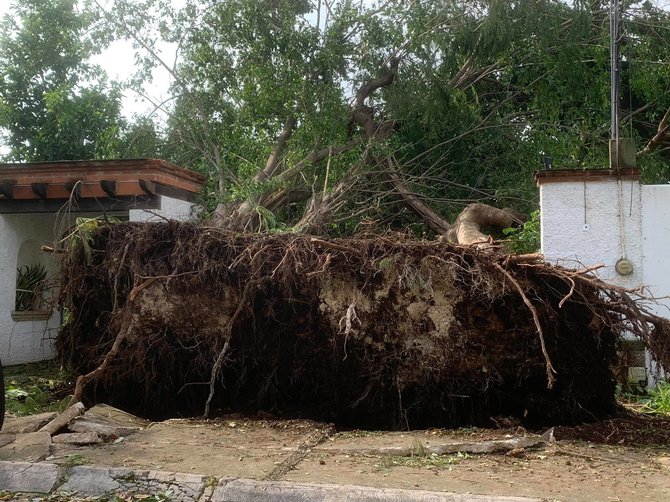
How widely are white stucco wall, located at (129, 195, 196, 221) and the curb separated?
5423 millimetres

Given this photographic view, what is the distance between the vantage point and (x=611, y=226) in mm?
8531

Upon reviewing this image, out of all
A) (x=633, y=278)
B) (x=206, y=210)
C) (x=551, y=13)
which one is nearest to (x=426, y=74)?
(x=551, y=13)

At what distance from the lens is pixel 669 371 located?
6.96 m

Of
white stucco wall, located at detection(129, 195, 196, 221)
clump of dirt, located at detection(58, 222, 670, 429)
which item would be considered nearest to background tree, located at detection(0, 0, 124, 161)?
white stucco wall, located at detection(129, 195, 196, 221)

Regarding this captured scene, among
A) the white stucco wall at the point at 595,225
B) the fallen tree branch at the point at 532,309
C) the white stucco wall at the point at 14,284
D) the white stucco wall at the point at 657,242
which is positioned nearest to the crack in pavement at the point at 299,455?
the fallen tree branch at the point at 532,309

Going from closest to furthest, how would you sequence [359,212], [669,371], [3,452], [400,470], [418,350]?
1. [400,470]
2. [3,452]
3. [669,371]
4. [418,350]
5. [359,212]

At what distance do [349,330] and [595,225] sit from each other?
11.5 ft

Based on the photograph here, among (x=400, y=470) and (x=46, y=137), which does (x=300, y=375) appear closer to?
(x=400, y=470)

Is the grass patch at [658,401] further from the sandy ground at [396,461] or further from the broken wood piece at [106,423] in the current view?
the broken wood piece at [106,423]

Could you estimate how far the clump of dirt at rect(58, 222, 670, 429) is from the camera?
7.31m

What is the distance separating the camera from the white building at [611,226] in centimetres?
844

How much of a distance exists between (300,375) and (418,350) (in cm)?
137

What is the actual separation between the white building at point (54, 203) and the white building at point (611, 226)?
552cm

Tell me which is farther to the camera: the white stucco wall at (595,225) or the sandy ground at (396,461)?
the white stucco wall at (595,225)
